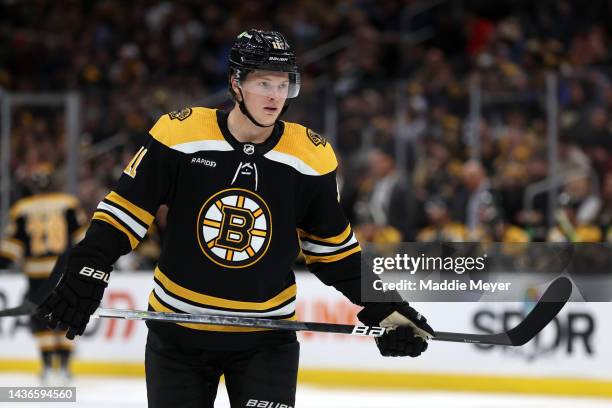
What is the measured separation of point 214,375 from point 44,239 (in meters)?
4.02

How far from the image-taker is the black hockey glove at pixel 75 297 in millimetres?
2615

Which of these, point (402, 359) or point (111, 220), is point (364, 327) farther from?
point (402, 359)

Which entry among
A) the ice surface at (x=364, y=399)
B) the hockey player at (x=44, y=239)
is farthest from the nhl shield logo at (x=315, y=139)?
the hockey player at (x=44, y=239)

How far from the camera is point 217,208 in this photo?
8.85ft

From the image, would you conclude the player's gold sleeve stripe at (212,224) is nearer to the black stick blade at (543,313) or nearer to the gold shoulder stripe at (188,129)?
the gold shoulder stripe at (188,129)

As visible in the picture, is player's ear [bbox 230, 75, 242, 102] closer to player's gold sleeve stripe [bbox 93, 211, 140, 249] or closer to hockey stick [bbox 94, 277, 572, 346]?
player's gold sleeve stripe [bbox 93, 211, 140, 249]

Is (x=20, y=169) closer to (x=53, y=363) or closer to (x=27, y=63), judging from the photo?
(x=53, y=363)

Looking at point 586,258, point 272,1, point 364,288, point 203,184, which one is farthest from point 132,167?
point 272,1

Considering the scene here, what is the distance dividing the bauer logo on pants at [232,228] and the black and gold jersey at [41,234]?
3964 mm

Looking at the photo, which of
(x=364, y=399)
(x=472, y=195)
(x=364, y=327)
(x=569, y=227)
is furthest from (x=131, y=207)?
(x=472, y=195)

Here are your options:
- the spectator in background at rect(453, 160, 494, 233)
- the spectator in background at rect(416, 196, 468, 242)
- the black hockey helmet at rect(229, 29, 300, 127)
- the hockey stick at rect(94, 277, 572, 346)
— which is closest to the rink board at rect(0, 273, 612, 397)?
the spectator in background at rect(416, 196, 468, 242)

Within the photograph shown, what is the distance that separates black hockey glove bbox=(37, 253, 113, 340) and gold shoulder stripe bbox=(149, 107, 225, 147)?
347 millimetres

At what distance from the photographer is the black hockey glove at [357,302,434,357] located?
2832 mm

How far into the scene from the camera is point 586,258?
4.54 metres
